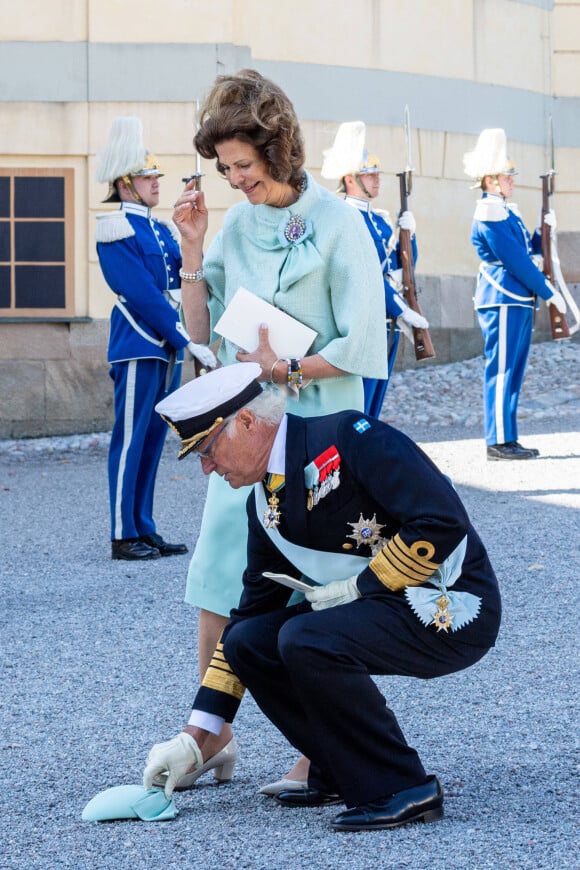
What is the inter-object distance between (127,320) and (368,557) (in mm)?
3865

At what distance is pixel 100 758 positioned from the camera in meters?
4.06

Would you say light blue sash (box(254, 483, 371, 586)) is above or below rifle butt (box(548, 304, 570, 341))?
below

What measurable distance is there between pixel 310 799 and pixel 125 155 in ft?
13.3

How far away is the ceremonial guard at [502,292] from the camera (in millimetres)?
9484

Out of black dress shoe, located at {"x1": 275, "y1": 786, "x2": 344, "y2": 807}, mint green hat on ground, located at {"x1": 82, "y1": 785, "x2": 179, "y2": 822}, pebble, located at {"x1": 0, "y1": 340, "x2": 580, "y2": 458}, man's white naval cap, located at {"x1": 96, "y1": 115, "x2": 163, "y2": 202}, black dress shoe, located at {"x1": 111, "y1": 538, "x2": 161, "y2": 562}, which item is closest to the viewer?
mint green hat on ground, located at {"x1": 82, "y1": 785, "x2": 179, "y2": 822}

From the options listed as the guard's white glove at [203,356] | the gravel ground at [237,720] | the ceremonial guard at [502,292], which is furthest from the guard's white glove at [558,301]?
the guard's white glove at [203,356]

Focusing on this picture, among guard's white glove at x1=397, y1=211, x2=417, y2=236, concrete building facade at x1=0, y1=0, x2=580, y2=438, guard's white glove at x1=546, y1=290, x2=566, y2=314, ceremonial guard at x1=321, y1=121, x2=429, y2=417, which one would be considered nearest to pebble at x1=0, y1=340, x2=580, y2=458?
concrete building facade at x1=0, y1=0, x2=580, y2=438

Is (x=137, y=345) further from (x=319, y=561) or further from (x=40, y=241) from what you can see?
(x=40, y=241)

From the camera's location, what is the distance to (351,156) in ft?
28.5

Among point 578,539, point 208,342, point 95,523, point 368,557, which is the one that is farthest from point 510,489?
point 368,557

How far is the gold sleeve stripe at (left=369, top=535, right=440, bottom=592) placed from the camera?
3188mm

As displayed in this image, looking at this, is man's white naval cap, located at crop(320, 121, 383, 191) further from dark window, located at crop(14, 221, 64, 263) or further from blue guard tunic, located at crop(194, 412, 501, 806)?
blue guard tunic, located at crop(194, 412, 501, 806)

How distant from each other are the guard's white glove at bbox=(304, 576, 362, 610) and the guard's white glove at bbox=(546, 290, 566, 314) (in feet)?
22.1

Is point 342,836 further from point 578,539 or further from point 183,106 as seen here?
point 183,106
